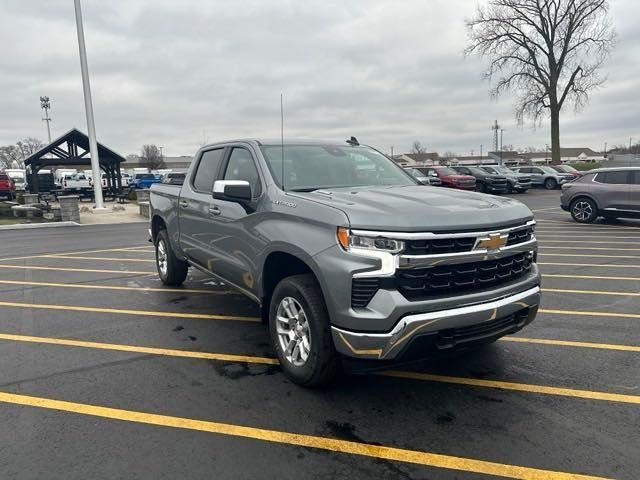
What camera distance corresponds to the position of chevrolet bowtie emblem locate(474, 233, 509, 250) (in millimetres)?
3333

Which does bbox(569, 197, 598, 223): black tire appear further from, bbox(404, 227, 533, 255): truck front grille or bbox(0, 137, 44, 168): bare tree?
bbox(0, 137, 44, 168): bare tree

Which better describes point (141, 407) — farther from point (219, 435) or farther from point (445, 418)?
point (445, 418)

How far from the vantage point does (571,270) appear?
791 centimetres

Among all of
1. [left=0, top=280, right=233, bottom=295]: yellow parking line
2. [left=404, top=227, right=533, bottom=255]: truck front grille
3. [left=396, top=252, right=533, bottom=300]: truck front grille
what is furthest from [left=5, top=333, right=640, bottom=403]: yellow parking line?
[left=0, top=280, right=233, bottom=295]: yellow parking line

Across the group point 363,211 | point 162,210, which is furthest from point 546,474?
point 162,210

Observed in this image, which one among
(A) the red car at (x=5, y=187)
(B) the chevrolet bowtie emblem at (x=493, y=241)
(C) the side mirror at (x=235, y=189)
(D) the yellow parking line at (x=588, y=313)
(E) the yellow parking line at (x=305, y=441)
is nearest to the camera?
(E) the yellow parking line at (x=305, y=441)

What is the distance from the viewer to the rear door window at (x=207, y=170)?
5318mm

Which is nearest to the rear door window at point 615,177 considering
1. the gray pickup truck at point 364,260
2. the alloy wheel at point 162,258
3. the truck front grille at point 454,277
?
the gray pickup truck at point 364,260

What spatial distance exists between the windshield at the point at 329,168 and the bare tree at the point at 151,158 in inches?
2624

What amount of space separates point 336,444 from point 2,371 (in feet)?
9.80

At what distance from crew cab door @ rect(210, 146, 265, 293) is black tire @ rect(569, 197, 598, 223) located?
12.5 m

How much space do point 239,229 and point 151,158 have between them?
238 feet

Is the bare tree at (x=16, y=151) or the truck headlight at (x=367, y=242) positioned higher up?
the bare tree at (x=16, y=151)

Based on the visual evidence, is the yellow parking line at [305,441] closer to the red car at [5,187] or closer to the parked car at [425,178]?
the parked car at [425,178]
